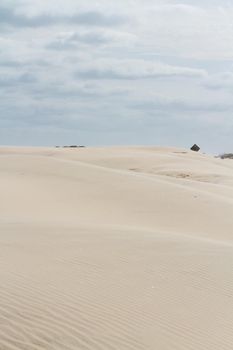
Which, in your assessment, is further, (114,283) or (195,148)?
(195,148)

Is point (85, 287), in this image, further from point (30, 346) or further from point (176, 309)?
point (30, 346)

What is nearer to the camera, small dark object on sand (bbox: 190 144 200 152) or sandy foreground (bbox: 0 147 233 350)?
sandy foreground (bbox: 0 147 233 350)

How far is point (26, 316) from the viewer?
214 inches

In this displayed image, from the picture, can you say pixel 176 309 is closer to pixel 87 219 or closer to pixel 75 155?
pixel 87 219

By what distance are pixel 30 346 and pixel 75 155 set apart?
32.1m

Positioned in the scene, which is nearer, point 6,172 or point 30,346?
point 30,346

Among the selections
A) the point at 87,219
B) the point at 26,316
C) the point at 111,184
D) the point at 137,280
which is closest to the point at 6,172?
the point at 111,184

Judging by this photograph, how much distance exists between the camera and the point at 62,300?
5.91 metres

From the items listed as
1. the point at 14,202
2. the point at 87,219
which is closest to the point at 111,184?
the point at 14,202

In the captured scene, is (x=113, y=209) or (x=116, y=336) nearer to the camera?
(x=116, y=336)

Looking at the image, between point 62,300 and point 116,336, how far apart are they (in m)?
0.74

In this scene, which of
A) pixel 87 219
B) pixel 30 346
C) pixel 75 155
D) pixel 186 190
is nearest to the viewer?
pixel 30 346

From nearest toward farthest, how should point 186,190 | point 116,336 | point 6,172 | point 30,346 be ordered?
point 30,346, point 116,336, point 186,190, point 6,172

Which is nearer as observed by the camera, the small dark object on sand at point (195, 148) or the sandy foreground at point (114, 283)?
the sandy foreground at point (114, 283)
